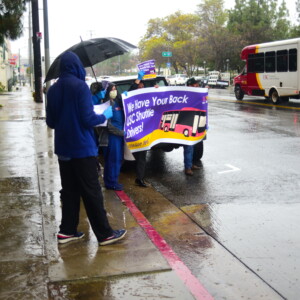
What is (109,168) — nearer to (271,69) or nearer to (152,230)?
(152,230)

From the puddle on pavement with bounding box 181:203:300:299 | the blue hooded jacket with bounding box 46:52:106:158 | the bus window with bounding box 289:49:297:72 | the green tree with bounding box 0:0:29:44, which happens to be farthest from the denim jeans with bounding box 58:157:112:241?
the bus window with bounding box 289:49:297:72

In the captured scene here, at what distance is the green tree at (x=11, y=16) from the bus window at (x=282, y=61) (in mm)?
12820

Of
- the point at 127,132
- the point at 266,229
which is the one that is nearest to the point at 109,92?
the point at 127,132

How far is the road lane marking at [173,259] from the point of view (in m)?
3.79

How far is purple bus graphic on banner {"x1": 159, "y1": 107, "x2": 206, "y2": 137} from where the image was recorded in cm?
821

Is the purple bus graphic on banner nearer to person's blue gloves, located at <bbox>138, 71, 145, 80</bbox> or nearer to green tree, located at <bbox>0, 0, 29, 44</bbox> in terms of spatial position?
person's blue gloves, located at <bbox>138, 71, 145, 80</bbox>

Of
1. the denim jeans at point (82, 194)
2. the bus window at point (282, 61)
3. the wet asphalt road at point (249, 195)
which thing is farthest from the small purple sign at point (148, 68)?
the bus window at point (282, 61)

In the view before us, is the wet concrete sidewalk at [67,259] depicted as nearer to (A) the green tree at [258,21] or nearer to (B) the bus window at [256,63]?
(B) the bus window at [256,63]

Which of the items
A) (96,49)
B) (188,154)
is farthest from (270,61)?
(96,49)

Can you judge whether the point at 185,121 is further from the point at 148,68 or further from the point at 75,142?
the point at 75,142

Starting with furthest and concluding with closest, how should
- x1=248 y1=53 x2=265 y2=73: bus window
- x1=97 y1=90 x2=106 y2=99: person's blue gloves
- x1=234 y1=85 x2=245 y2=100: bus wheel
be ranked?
x1=234 y1=85 x2=245 y2=100: bus wheel < x1=248 y1=53 x2=265 y2=73: bus window < x1=97 y1=90 x2=106 y2=99: person's blue gloves

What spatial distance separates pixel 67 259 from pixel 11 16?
11586 millimetres

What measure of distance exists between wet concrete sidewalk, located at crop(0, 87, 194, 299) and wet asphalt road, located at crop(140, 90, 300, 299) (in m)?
0.62

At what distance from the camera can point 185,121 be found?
27.3 ft
